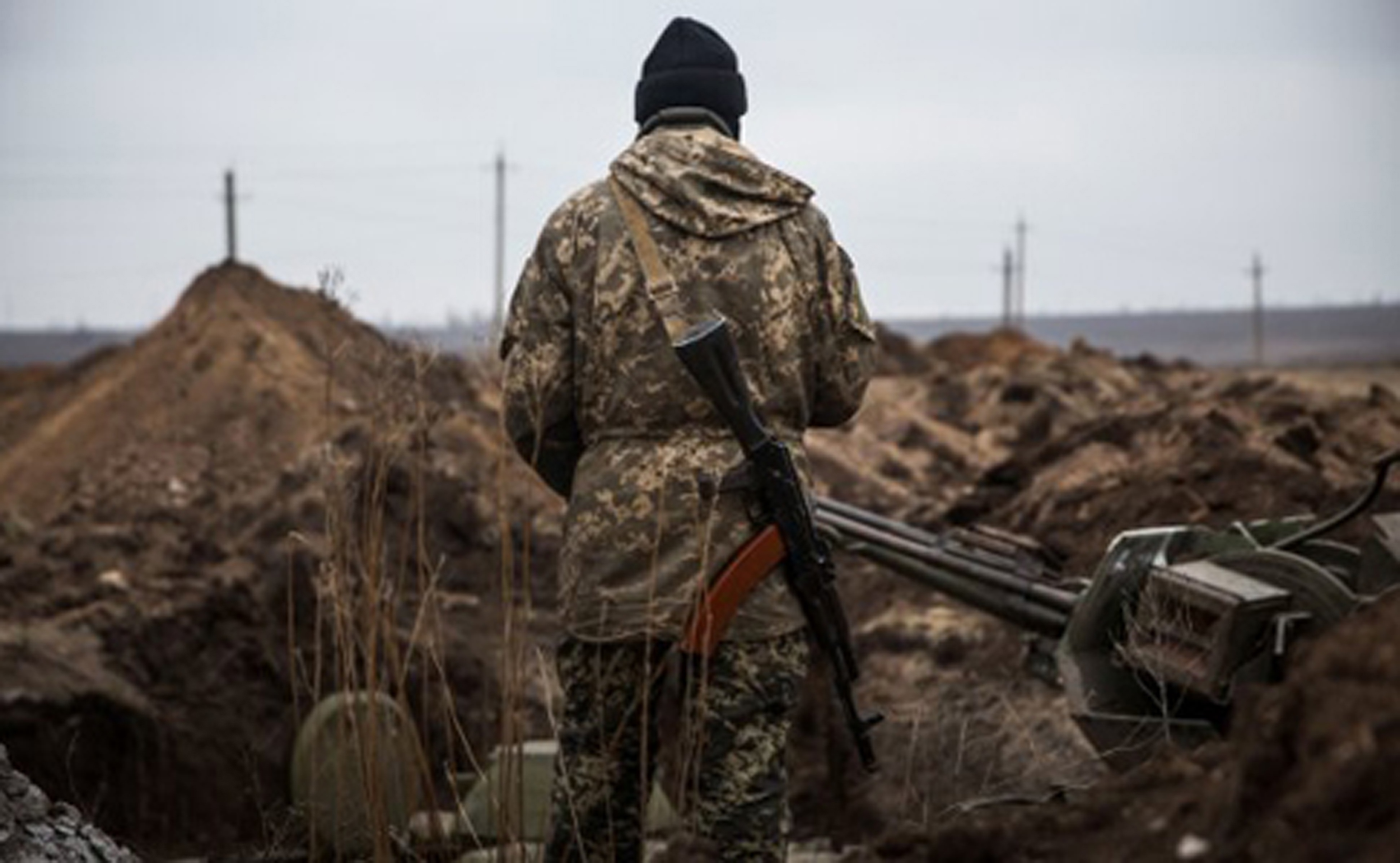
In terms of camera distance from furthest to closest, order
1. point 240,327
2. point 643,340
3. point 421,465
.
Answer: point 240,327, point 643,340, point 421,465

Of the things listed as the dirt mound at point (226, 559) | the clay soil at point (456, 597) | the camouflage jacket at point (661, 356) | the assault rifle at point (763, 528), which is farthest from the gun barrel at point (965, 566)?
the camouflage jacket at point (661, 356)

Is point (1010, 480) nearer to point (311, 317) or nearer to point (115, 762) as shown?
point (115, 762)

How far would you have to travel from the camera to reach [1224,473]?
9.05 m

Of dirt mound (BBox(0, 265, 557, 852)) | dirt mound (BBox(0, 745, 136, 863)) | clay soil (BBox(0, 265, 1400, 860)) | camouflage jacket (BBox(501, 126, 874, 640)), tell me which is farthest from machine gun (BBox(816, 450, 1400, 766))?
dirt mound (BBox(0, 745, 136, 863))

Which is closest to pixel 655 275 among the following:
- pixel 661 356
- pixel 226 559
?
pixel 661 356

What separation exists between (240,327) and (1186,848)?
15.0 m

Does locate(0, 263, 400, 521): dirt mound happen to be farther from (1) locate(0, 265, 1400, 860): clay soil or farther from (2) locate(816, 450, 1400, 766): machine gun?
(2) locate(816, 450, 1400, 766): machine gun

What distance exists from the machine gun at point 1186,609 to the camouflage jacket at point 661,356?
3.51 ft

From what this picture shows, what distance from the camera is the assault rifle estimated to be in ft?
13.2

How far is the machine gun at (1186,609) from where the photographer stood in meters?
5.15

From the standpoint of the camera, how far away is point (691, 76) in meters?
4.34

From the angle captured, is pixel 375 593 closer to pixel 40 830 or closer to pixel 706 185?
pixel 40 830

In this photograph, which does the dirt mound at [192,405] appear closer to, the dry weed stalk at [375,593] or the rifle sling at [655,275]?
the rifle sling at [655,275]

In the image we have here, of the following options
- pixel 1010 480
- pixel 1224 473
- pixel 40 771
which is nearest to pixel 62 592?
pixel 40 771
